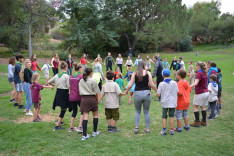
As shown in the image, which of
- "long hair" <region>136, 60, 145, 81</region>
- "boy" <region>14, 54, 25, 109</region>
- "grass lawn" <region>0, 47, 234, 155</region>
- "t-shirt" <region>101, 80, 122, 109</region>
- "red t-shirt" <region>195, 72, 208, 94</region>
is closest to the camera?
"grass lawn" <region>0, 47, 234, 155</region>

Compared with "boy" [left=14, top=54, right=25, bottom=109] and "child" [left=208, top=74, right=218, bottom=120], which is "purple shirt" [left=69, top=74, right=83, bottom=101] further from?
"child" [left=208, top=74, right=218, bottom=120]

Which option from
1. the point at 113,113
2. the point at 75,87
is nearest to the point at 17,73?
the point at 75,87

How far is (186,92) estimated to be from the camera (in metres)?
5.60

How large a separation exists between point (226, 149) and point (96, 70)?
19.0ft

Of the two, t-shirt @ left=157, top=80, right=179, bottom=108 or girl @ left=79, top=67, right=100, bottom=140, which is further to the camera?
t-shirt @ left=157, top=80, right=179, bottom=108

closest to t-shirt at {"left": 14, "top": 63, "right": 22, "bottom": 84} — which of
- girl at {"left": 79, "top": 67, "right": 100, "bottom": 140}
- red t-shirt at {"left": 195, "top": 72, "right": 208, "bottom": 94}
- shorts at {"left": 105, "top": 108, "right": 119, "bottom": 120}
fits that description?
girl at {"left": 79, "top": 67, "right": 100, "bottom": 140}

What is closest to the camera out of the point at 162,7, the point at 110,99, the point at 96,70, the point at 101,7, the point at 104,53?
the point at 110,99

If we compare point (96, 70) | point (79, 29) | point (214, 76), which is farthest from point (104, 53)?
point (214, 76)

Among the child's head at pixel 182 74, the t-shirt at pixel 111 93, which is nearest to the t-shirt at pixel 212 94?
the child's head at pixel 182 74

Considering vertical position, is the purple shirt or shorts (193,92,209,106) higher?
the purple shirt

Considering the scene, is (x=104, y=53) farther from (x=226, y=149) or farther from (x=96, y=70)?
(x=226, y=149)

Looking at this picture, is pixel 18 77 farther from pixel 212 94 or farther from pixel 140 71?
pixel 212 94

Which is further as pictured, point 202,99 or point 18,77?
point 18,77

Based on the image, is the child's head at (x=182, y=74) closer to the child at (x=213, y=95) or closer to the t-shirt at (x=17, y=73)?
the child at (x=213, y=95)
